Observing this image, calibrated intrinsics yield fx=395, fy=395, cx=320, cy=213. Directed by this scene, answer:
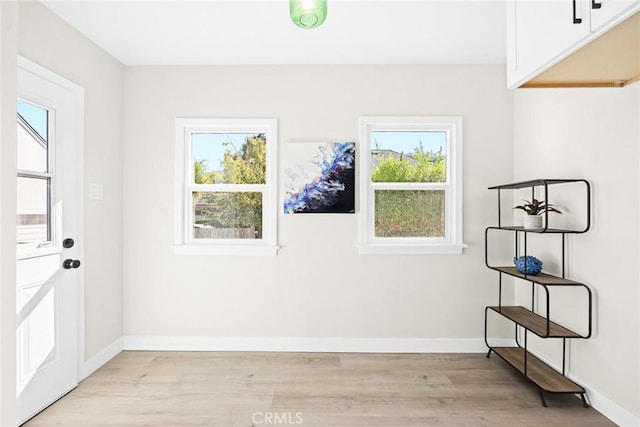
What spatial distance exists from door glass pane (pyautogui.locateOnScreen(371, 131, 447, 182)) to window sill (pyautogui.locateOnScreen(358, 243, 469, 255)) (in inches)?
23.9

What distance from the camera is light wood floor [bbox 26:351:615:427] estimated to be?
7.94 ft

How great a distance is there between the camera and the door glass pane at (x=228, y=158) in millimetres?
3617

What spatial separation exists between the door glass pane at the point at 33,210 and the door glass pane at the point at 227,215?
3.96ft

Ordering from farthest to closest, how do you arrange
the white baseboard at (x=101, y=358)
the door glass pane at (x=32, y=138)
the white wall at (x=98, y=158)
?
the white baseboard at (x=101, y=358), the white wall at (x=98, y=158), the door glass pane at (x=32, y=138)

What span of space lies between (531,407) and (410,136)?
228 cm

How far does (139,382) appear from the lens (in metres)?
2.91

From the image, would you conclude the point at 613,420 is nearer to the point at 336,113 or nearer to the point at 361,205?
the point at 361,205

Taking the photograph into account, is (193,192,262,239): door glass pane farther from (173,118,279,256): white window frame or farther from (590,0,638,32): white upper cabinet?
(590,0,638,32): white upper cabinet

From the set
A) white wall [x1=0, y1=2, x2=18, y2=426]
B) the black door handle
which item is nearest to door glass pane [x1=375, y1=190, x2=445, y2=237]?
the black door handle

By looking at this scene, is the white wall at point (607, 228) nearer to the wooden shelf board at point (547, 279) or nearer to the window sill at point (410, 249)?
the wooden shelf board at point (547, 279)

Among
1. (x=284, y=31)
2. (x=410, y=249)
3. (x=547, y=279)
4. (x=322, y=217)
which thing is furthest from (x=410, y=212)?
(x=284, y=31)

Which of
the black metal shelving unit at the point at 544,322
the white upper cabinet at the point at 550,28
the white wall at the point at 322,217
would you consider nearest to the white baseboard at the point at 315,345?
the white wall at the point at 322,217

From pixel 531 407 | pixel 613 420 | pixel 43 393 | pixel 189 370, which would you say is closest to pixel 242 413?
pixel 189 370

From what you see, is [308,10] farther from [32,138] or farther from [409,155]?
[409,155]
